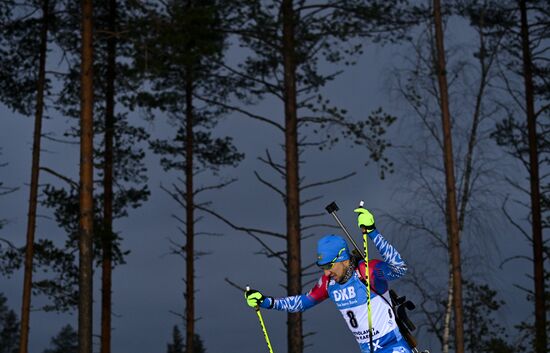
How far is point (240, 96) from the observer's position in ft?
80.5

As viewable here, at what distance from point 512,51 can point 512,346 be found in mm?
8810

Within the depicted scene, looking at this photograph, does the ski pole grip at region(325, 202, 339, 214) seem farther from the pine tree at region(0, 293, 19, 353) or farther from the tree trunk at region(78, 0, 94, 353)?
the pine tree at region(0, 293, 19, 353)

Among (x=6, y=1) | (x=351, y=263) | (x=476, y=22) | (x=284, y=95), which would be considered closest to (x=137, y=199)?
(x=6, y=1)

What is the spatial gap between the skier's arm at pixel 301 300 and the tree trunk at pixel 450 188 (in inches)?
451

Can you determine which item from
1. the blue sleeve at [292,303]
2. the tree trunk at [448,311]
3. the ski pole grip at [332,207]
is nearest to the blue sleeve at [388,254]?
the ski pole grip at [332,207]

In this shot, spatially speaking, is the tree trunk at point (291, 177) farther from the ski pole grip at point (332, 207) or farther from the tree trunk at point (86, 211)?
the ski pole grip at point (332, 207)

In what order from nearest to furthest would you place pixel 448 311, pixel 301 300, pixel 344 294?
1. pixel 344 294
2. pixel 301 300
3. pixel 448 311

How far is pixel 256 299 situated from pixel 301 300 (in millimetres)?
487

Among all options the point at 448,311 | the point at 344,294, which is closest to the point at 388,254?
the point at 344,294

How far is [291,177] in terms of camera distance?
1997 cm

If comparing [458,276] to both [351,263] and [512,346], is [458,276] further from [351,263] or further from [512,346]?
[351,263]

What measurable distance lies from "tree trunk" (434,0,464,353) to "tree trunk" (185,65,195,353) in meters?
9.20

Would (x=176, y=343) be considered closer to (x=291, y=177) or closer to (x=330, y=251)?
(x=291, y=177)

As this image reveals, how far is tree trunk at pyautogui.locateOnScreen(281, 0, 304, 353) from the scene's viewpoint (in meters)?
19.7
